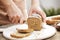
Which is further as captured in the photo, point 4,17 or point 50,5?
point 50,5

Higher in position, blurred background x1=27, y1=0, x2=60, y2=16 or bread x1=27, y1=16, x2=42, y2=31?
blurred background x1=27, y1=0, x2=60, y2=16

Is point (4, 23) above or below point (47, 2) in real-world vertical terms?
below

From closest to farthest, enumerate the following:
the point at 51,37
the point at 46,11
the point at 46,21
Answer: the point at 51,37 < the point at 46,21 < the point at 46,11

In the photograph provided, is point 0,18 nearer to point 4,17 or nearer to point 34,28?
point 4,17

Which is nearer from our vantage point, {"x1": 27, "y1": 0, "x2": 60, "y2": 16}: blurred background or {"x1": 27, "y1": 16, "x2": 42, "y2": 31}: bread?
{"x1": 27, "y1": 16, "x2": 42, "y2": 31}: bread

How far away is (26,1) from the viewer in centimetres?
105

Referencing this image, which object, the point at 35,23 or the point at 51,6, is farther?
the point at 51,6

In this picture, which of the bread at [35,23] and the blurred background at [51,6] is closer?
the bread at [35,23]

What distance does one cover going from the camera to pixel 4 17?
1.03 meters

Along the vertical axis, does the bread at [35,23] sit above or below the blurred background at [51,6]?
below

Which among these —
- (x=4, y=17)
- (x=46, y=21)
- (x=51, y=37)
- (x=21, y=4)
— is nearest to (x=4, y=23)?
(x=4, y=17)

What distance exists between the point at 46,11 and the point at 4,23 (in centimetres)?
29

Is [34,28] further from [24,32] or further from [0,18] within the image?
[0,18]

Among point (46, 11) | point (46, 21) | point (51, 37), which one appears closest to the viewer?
point (51, 37)
